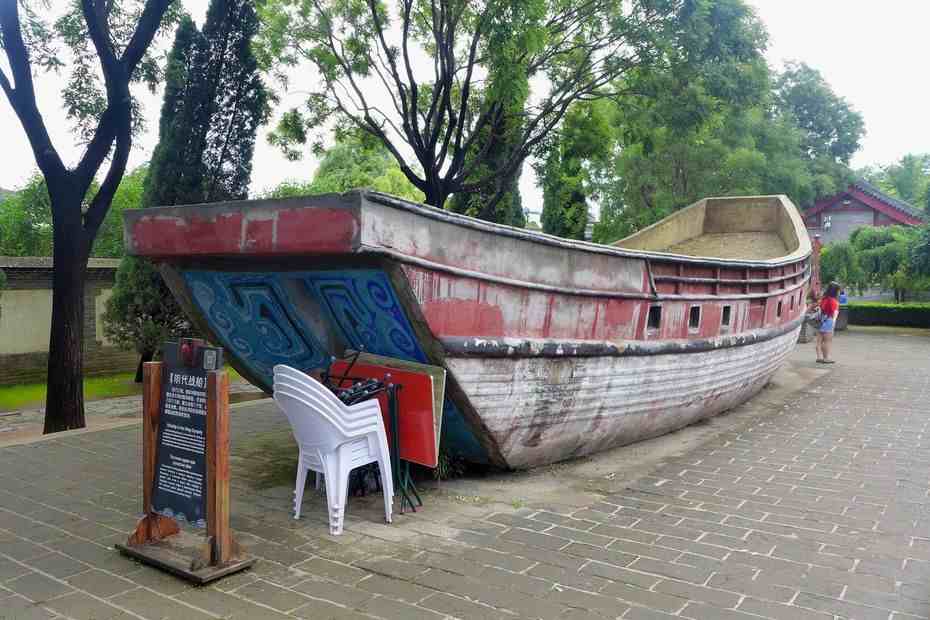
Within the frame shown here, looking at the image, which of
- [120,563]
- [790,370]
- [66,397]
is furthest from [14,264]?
[790,370]

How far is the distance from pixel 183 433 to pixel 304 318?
62.7 inches

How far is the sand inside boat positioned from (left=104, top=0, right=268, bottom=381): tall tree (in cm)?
746

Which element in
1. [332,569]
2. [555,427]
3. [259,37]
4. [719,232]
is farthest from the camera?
[719,232]

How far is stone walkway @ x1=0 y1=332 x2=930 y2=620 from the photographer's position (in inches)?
138

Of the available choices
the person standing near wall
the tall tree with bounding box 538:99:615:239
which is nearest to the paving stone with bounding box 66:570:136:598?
the tall tree with bounding box 538:99:615:239

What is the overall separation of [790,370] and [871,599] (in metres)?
10.4

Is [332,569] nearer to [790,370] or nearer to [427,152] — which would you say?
[427,152]

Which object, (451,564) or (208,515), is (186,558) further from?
(451,564)

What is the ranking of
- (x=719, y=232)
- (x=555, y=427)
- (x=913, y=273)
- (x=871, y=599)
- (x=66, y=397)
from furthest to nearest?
(x=913, y=273) → (x=719, y=232) → (x=66, y=397) → (x=555, y=427) → (x=871, y=599)

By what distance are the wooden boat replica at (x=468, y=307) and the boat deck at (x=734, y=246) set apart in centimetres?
520

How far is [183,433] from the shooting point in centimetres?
397

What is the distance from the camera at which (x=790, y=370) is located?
43.4ft

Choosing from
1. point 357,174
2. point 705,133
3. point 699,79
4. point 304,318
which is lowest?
point 304,318

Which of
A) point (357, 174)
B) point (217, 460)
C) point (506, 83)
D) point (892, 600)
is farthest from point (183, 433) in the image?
point (357, 174)
